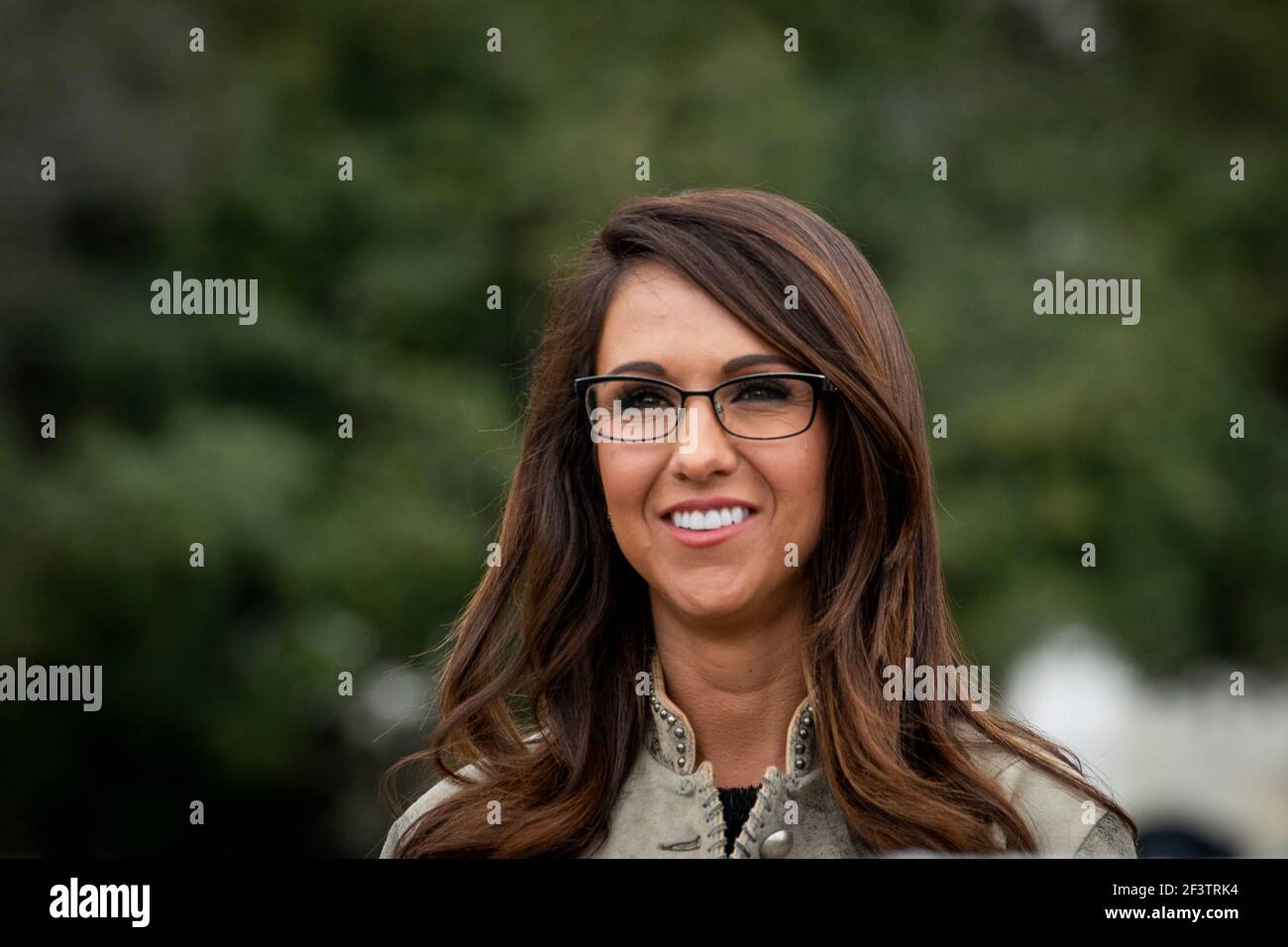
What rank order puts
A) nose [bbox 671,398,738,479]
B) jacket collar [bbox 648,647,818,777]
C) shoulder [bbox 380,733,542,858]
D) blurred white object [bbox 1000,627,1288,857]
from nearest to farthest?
nose [bbox 671,398,738,479]
jacket collar [bbox 648,647,818,777]
shoulder [bbox 380,733,542,858]
blurred white object [bbox 1000,627,1288,857]

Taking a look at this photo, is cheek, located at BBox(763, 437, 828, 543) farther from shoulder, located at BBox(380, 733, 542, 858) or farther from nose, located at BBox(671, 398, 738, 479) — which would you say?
shoulder, located at BBox(380, 733, 542, 858)

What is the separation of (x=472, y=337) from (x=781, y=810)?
19.3 feet

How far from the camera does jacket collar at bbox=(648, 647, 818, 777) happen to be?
2.76 m

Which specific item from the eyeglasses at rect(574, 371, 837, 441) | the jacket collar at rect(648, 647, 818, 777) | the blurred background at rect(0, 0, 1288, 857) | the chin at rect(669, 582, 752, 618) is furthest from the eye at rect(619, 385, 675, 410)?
the blurred background at rect(0, 0, 1288, 857)

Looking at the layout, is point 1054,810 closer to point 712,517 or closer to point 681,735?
point 681,735

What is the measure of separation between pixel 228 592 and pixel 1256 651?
505 centimetres

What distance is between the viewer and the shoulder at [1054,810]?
2643 millimetres

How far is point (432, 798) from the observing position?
9.78 ft

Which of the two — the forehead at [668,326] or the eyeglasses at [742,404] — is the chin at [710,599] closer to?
the eyeglasses at [742,404]

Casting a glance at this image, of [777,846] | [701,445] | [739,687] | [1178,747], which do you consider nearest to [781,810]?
[777,846]

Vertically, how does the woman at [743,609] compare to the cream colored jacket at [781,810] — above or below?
above

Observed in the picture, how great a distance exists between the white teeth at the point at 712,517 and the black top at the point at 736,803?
1.56ft

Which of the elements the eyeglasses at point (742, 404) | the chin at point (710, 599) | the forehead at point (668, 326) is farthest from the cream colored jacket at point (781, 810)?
the forehead at point (668, 326)
